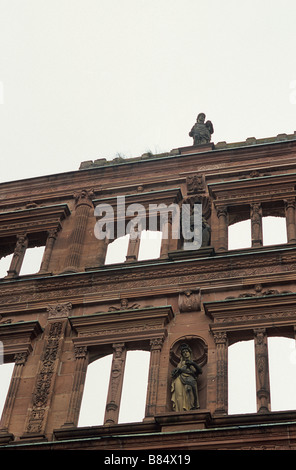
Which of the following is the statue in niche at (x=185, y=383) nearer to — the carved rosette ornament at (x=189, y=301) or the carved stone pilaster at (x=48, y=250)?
the carved rosette ornament at (x=189, y=301)

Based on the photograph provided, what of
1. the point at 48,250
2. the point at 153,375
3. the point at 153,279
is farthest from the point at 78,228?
the point at 153,375

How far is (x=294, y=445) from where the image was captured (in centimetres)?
1681

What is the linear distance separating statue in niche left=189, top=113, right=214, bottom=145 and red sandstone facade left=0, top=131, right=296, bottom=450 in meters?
0.99

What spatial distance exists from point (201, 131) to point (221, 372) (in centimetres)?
1014

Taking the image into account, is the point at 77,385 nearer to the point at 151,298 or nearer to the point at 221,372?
the point at 151,298

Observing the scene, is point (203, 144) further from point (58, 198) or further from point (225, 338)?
point (225, 338)

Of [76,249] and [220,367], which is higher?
[76,249]

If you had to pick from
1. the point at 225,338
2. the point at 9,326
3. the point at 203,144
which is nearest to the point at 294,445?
the point at 225,338

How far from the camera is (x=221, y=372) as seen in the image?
19.1 m

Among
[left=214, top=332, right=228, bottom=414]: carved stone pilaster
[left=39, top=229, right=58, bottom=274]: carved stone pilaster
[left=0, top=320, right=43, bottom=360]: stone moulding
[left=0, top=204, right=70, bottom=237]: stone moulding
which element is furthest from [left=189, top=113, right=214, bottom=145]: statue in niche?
[left=214, top=332, right=228, bottom=414]: carved stone pilaster

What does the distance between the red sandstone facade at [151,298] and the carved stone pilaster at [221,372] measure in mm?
25

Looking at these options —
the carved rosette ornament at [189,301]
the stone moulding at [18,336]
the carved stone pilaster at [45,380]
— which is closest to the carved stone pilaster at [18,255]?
the stone moulding at [18,336]
